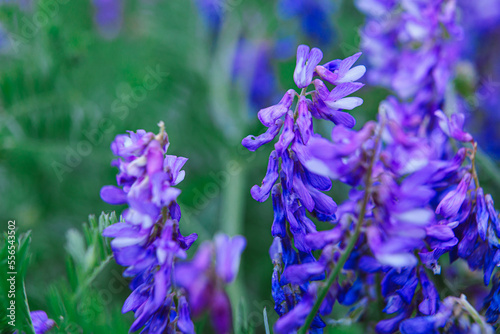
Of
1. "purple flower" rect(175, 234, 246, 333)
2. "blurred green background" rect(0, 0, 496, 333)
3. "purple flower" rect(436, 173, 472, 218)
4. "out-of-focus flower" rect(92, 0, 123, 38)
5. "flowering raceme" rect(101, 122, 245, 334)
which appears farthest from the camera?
"out-of-focus flower" rect(92, 0, 123, 38)

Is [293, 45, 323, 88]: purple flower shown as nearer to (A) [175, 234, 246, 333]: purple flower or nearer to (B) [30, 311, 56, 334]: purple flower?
(A) [175, 234, 246, 333]: purple flower

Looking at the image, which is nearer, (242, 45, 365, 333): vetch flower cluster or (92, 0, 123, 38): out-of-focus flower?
(242, 45, 365, 333): vetch flower cluster

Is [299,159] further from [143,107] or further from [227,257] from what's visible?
[143,107]

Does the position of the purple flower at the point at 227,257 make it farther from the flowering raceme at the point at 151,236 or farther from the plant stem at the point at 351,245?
the plant stem at the point at 351,245

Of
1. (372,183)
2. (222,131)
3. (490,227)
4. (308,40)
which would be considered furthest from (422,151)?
(308,40)

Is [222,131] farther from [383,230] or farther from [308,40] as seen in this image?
[383,230]

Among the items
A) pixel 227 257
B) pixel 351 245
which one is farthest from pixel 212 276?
pixel 351 245

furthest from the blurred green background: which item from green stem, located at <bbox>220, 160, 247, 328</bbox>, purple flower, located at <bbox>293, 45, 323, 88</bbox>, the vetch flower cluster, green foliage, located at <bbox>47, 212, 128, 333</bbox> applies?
purple flower, located at <bbox>293, 45, 323, 88</bbox>

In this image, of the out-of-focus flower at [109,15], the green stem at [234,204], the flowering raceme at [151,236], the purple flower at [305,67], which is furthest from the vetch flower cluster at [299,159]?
the out-of-focus flower at [109,15]

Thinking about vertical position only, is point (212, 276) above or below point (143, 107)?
above
